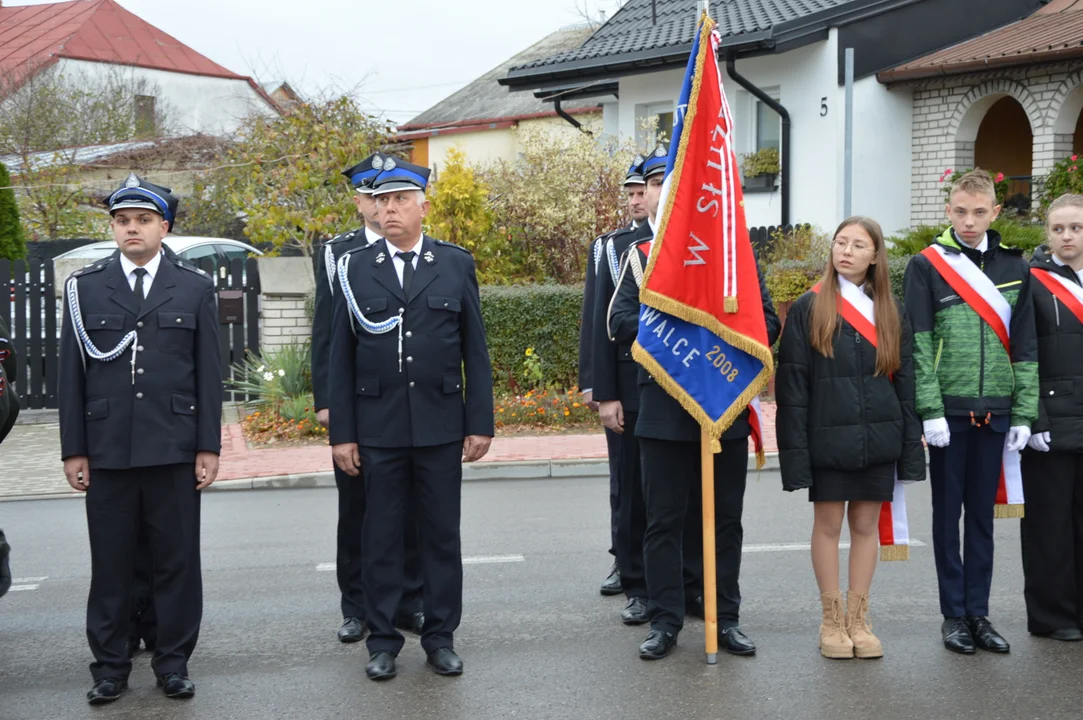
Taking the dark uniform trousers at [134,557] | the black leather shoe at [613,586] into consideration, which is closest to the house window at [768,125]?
the black leather shoe at [613,586]

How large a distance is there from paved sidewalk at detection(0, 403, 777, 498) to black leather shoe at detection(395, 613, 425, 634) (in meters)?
5.20

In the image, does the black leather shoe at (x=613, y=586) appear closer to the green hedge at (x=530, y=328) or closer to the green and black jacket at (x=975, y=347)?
the green and black jacket at (x=975, y=347)

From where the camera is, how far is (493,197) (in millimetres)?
17344

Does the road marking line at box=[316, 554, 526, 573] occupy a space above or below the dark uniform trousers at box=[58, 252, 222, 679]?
below

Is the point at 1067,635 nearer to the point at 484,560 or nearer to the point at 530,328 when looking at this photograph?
the point at 484,560

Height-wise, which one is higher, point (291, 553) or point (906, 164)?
point (906, 164)

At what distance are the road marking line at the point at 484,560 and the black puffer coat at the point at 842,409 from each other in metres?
2.69

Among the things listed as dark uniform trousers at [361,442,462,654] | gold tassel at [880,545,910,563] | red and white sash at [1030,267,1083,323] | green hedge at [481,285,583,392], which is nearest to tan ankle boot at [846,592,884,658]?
gold tassel at [880,545,910,563]

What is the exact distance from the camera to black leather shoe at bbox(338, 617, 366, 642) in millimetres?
6180

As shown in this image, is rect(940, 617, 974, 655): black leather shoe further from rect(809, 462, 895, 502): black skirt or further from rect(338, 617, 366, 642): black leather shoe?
rect(338, 617, 366, 642): black leather shoe

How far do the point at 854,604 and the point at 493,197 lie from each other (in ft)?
40.0

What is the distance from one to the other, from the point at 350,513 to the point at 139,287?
1.50 m

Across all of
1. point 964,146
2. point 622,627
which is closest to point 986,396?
point 622,627

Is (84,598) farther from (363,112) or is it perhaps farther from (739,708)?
(363,112)
